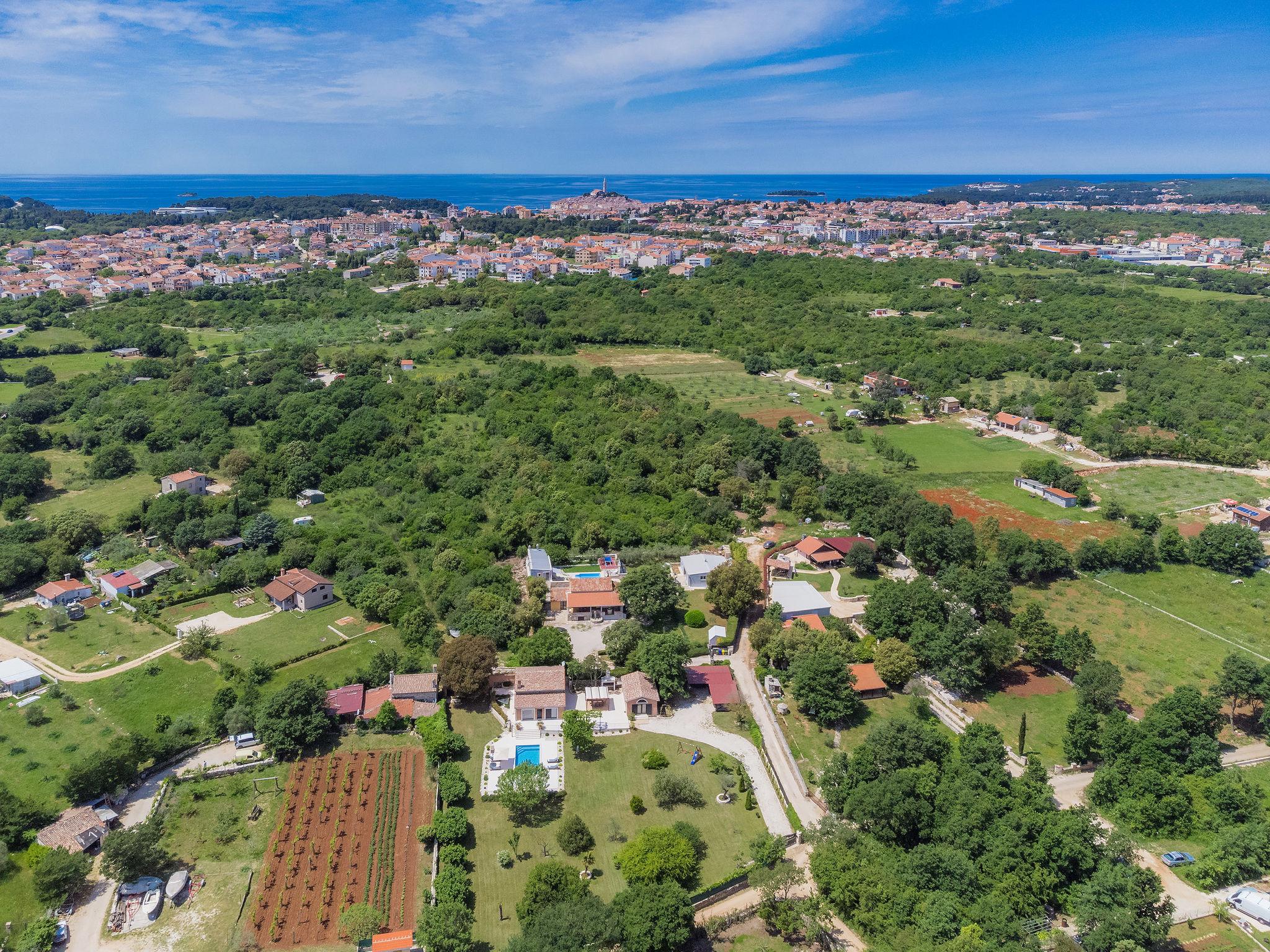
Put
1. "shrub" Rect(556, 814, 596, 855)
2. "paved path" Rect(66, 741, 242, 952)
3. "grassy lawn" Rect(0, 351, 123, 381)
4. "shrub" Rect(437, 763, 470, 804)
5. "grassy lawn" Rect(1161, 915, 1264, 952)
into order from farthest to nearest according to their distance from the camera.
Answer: "grassy lawn" Rect(0, 351, 123, 381)
"shrub" Rect(437, 763, 470, 804)
"shrub" Rect(556, 814, 596, 855)
"paved path" Rect(66, 741, 242, 952)
"grassy lawn" Rect(1161, 915, 1264, 952)

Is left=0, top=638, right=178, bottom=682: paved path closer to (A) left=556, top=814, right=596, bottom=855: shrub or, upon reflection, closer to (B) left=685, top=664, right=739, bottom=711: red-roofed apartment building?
(A) left=556, top=814, right=596, bottom=855: shrub

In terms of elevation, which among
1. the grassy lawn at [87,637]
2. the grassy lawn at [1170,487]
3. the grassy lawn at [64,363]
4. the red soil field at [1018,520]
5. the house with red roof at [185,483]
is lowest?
the grassy lawn at [87,637]

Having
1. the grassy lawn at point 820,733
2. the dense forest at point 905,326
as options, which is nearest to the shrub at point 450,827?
the grassy lawn at point 820,733

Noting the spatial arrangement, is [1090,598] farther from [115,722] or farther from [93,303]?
[93,303]

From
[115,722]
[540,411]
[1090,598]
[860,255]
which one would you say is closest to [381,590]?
[115,722]

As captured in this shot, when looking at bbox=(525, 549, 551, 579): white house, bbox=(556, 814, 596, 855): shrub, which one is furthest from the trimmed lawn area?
bbox=(525, 549, 551, 579): white house

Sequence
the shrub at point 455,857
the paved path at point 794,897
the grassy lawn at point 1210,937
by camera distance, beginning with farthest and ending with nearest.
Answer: the shrub at point 455,857
the paved path at point 794,897
the grassy lawn at point 1210,937

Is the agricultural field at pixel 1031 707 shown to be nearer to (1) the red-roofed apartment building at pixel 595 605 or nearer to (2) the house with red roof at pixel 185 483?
(1) the red-roofed apartment building at pixel 595 605
